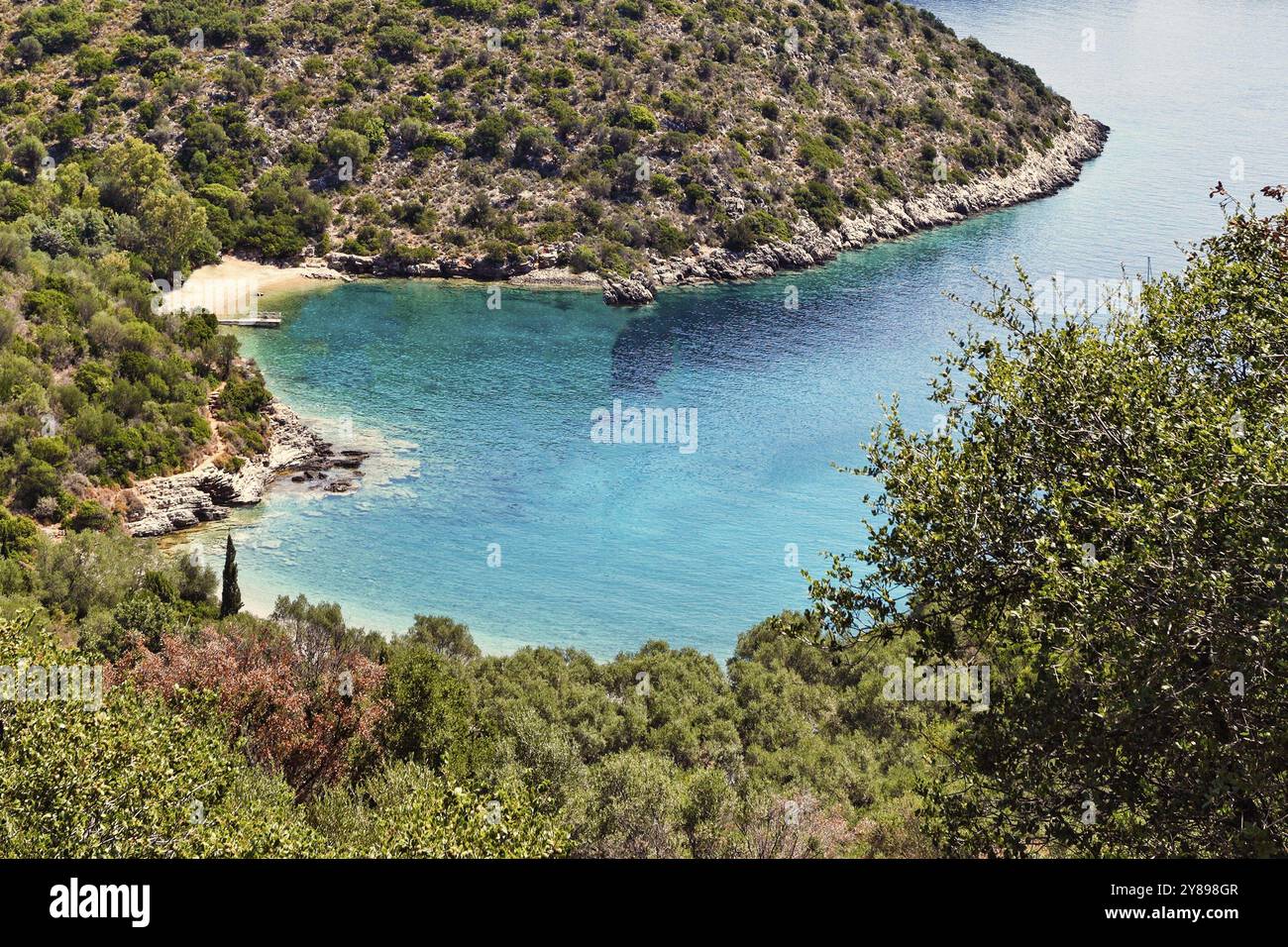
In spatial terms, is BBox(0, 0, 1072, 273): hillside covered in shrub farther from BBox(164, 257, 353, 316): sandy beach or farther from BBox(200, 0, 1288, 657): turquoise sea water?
BBox(200, 0, 1288, 657): turquoise sea water

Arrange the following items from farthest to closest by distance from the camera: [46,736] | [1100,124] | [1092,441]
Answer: [1100,124], [46,736], [1092,441]

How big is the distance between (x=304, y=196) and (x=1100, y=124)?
99096mm

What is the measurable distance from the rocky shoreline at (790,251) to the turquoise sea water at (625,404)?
199 cm

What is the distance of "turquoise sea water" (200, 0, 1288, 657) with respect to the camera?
46562mm

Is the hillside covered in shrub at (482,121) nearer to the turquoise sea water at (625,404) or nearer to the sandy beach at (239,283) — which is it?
the sandy beach at (239,283)

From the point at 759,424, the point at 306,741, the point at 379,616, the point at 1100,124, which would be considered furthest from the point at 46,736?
the point at 1100,124

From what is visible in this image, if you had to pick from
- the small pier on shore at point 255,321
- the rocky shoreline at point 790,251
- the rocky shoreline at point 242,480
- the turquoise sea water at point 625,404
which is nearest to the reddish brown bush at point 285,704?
the turquoise sea water at point 625,404

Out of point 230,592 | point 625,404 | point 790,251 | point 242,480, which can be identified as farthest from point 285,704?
point 790,251

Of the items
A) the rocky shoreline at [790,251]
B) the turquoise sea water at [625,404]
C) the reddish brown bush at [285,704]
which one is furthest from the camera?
the rocky shoreline at [790,251]

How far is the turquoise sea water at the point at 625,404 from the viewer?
46562 mm

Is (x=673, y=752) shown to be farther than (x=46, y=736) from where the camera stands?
Yes

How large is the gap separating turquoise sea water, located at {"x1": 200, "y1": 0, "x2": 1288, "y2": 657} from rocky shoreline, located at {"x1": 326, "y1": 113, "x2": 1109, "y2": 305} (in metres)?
1.99

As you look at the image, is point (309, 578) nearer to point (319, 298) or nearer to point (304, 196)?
point (319, 298)

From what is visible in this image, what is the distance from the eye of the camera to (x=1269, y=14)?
189 meters
